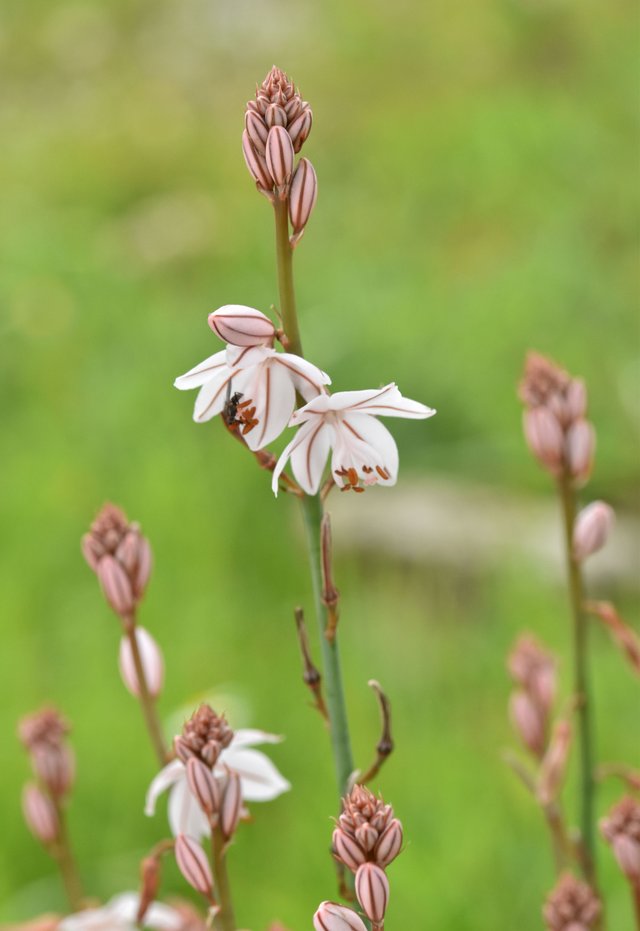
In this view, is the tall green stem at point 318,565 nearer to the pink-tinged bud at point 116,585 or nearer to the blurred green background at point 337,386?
the pink-tinged bud at point 116,585

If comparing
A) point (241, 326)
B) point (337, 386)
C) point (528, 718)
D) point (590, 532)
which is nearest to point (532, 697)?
point (528, 718)

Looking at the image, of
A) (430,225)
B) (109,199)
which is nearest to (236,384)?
(430,225)

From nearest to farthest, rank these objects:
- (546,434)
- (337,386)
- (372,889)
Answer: (372,889) < (546,434) < (337,386)

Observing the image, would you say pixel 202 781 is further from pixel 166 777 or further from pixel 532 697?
pixel 532 697

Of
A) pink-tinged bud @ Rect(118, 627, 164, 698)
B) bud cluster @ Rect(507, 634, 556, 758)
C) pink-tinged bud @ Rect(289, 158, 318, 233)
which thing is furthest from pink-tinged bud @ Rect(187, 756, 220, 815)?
bud cluster @ Rect(507, 634, 556, 758)

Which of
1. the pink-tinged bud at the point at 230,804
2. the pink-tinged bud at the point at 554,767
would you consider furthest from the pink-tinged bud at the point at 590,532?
the pink-tinged bud at the point at 230,804

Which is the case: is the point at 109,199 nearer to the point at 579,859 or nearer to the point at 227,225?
the point at 227,225

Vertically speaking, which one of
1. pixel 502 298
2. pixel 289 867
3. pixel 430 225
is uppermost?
pixel 430 225
